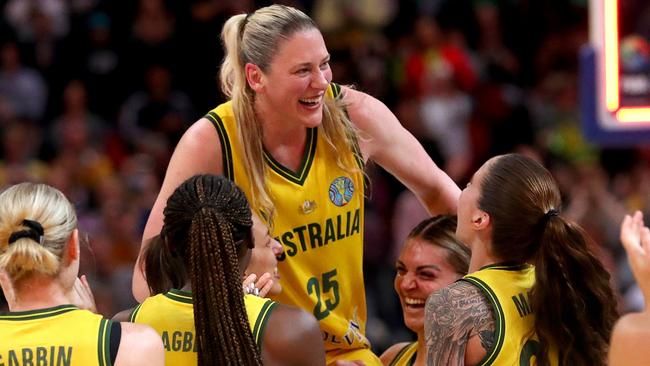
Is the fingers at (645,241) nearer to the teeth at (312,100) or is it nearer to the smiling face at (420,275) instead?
the smiling face at (420,275)

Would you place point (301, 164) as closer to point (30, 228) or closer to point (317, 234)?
point (317, 234)

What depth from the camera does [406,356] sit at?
4543mm

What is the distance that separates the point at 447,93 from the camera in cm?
1002

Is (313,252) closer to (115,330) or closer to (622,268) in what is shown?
(115,330)

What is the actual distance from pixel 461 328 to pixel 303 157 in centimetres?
115

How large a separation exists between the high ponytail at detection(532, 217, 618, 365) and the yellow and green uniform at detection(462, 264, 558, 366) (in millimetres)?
25

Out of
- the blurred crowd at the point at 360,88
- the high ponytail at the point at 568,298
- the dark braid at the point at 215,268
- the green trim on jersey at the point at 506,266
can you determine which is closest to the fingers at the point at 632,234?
the high ponytail at the point at 568,298

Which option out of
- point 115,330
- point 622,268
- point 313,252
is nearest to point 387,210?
point 622,268

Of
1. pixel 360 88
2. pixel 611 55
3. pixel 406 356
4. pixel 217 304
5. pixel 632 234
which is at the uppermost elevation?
pixel 360 88

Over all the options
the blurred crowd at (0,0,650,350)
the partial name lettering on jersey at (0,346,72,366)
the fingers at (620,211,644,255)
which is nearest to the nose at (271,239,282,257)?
the partial name lettering on jersey at (0,346,72,366)

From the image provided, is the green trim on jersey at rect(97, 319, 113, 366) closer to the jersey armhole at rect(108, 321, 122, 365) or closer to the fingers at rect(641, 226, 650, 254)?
the jersey armhole at rect(108, 321, 122, 365)

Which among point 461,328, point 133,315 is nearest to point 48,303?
point 133,315

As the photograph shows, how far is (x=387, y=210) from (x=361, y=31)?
2313mm

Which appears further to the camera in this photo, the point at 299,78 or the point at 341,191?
the point at 341,191
